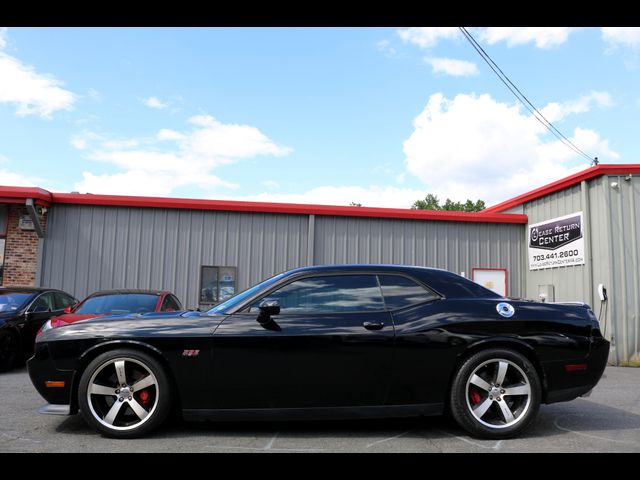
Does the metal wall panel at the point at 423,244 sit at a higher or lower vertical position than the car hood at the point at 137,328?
higher

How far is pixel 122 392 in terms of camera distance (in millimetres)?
4191

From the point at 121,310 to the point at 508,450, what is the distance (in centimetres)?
581

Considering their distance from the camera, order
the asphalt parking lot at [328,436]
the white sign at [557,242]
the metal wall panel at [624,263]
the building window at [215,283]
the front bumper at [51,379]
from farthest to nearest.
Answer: the building window at [215,283] → the white sign at [557,242] → the metal wall panel at [624,263] → the front bumper at [51,379] → the asphalt parking lot at [328,436]

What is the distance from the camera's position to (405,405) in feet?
13.9

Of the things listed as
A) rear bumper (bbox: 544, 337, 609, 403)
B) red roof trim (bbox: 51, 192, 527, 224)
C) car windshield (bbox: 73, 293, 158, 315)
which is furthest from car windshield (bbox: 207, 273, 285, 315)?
red roof trim (bbox: 51, 192, 527, 224)

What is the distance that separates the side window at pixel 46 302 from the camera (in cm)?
879

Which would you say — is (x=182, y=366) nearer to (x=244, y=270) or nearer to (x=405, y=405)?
(x=405, y=405)

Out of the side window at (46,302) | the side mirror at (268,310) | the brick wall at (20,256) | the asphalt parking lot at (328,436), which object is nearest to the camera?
the asphalt parking lot at (328,436)

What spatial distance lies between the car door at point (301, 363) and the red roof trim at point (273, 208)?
879cm

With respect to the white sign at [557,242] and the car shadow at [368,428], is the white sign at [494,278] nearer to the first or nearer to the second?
the white sign at [557,242]

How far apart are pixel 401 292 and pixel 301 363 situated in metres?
1.06

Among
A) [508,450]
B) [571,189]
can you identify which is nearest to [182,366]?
[508,450]

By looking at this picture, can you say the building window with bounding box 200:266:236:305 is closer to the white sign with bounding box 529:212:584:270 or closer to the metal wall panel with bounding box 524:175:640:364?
the white sign with bounding box 529:212:584:270

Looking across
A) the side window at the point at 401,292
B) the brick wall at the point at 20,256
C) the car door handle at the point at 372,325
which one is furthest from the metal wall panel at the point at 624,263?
the brick wall at the point at 20,256
